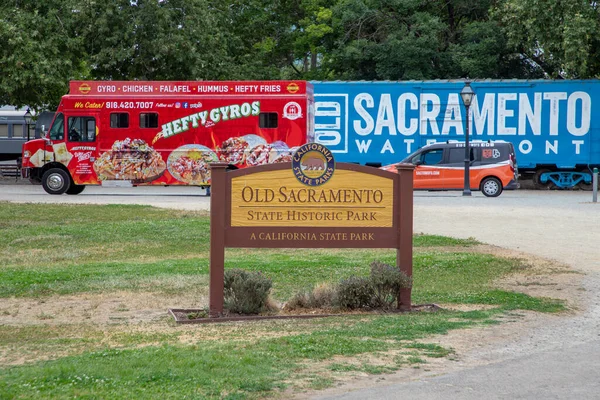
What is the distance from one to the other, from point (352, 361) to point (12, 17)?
32697 millimetres

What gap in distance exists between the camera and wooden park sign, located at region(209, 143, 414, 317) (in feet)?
32.6

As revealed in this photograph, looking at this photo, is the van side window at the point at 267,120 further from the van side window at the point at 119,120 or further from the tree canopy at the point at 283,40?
the tree canopy at the point at 283,40

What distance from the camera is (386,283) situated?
32.8 feet

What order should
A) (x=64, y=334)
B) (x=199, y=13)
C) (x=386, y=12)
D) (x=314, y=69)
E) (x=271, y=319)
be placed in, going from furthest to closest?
1. (x=314, y=69)
2. (x=386, y=12)
3. (x=199, y=13)
4. (x=271, y=319)
5. (x=64, y=334)

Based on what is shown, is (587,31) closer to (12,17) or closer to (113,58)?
(113,58)

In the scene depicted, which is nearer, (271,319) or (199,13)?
(271,319)

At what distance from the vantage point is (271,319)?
969 cm

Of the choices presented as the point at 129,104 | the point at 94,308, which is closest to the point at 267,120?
the point at 129,104

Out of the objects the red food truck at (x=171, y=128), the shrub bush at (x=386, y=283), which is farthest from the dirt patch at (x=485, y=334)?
the red food truck at (x=171, y=128)

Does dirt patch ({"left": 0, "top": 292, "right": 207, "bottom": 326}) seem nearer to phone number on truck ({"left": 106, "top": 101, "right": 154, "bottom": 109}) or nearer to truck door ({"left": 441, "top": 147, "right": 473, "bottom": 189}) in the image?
phone number on truck ({"left": 106, "top": 101, "right": 154, "bottom": 109})

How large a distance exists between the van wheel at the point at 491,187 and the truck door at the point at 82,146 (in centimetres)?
1250

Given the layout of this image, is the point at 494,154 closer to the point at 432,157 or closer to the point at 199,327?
the point at 432,157

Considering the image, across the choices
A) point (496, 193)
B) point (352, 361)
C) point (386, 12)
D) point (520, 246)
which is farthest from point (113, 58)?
point (352, 361)

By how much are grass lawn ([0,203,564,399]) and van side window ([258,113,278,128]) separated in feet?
40.7
